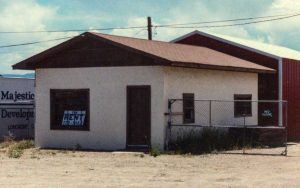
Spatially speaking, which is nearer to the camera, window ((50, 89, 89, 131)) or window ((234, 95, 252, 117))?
window ((50, 89, 89, 131))

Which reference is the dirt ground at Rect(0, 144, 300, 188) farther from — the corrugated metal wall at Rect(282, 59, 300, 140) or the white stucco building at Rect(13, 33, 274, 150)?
the corrugated metal wall at Rect(282, 59, 300, 140)

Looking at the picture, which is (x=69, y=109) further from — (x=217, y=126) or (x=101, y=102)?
(x=217, y=126)

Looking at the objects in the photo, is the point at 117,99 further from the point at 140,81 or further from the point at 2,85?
the point at 2,85

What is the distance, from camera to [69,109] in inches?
907

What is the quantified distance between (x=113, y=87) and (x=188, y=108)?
2889mm

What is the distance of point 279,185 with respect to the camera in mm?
12773

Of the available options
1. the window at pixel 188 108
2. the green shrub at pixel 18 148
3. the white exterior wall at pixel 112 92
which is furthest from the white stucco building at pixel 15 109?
the window at pixel 188 108

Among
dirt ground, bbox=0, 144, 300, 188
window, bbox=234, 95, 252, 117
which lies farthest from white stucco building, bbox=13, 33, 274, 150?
dirt ground, bbox=0, 144, 300, 188

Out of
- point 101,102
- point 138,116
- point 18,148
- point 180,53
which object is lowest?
point 18,148

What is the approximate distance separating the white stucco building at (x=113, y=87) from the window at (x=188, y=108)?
0.08 m

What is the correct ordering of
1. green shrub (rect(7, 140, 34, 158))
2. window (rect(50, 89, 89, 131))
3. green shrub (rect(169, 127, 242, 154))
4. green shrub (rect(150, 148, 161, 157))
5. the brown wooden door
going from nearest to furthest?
green shrub (rect(150, 148, 161, 157)) < green shrub (rect(7, 140, 34, 158)) < green shrub (rect(169, 127, 242, 154)) < the brown wooden door < window (rect(50, 89, 89, 131))

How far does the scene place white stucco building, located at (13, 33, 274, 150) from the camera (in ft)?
69.2

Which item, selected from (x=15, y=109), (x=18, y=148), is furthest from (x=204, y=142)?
(x=15, y=109)

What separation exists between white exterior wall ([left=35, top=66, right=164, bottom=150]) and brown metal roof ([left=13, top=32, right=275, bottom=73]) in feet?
2.41
